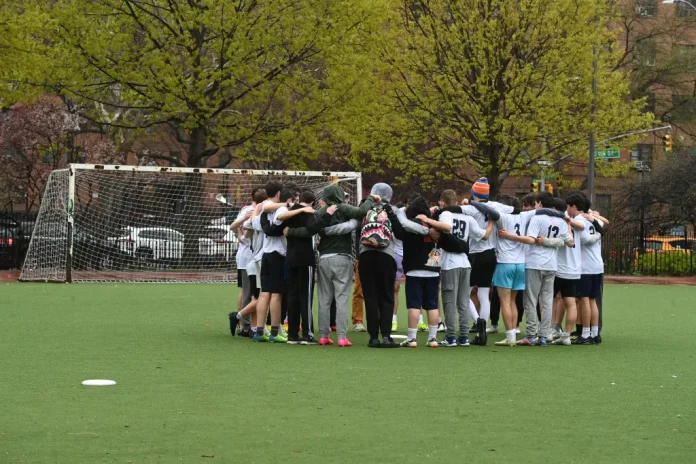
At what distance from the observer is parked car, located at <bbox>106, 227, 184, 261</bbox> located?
3278cm

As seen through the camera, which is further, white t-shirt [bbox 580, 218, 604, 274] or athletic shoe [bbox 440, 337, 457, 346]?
white t-shirt [bbox 580, 218, 604, 274]

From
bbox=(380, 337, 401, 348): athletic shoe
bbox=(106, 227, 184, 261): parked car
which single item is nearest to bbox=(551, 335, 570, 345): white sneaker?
bbox=(380, 337, 401, 348): athletic shoe

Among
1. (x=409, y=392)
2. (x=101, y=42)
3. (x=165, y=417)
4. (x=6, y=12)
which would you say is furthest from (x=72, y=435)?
(x=101, y=42)

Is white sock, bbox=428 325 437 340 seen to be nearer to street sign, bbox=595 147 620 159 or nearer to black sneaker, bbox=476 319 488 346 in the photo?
black sneaker, bbox=476 319 488 346

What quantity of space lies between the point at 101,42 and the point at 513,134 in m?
11.9

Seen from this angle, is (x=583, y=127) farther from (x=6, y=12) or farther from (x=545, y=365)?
(x=545, y=365)

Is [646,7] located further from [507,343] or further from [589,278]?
[507,343]

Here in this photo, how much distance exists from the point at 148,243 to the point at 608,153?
15505 millimetres

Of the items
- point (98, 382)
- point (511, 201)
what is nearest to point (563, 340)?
point (511, 201)

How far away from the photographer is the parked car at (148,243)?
32781 mm

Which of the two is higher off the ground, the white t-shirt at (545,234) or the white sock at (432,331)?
the white t-shirt at (545,234)

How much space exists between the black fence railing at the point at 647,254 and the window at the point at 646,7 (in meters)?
25.0

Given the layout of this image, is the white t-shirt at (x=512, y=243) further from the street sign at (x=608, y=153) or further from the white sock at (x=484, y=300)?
the street sign at (x=608, y=153)

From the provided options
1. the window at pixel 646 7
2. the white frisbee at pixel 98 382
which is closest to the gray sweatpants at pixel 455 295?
the white frisbee at pixel 98 382
